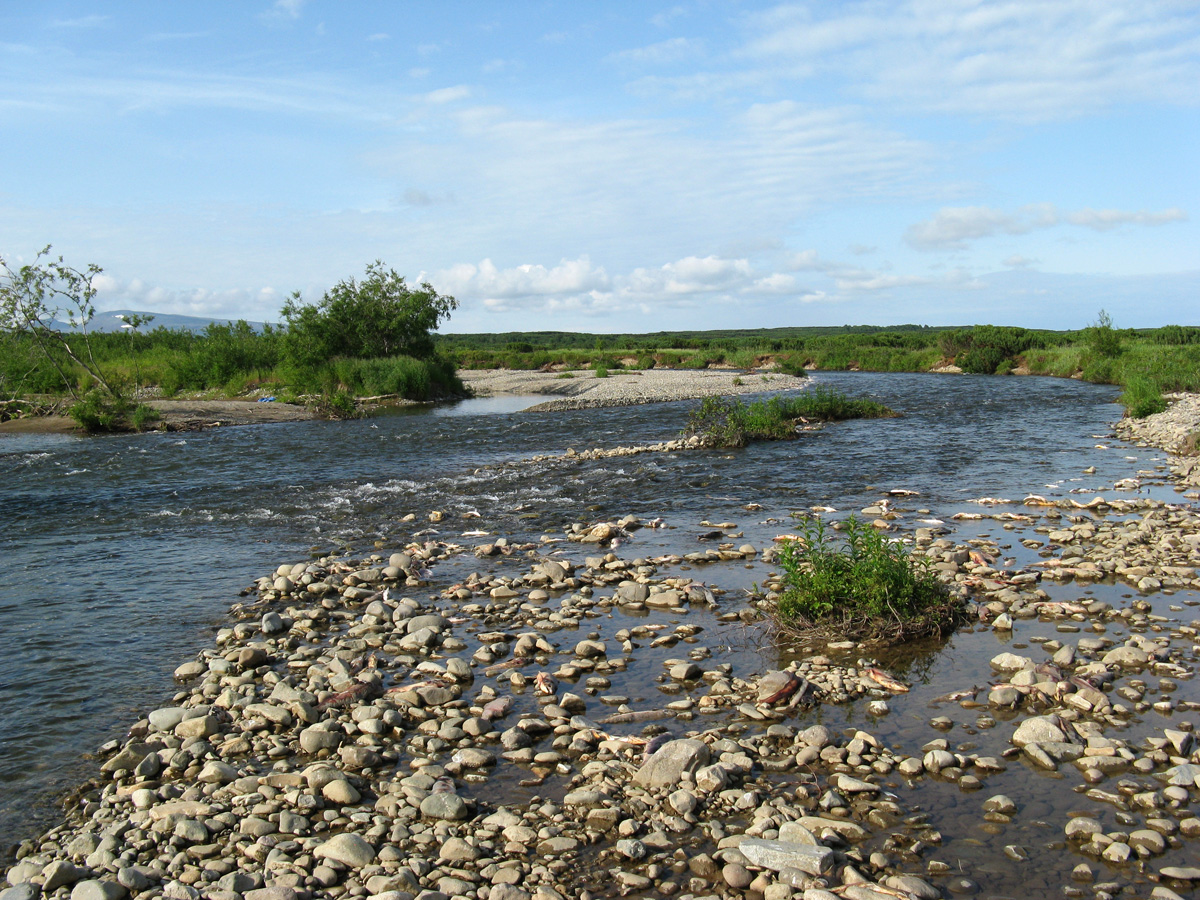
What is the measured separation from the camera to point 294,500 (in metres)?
16.8

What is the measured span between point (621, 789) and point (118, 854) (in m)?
3.09

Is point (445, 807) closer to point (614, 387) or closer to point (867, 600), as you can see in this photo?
point (867, 600)

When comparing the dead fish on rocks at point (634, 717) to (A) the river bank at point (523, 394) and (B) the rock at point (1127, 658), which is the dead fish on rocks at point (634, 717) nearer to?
(B) the rock at point (1127, 658)

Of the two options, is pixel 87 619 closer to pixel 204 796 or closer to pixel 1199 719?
pixel 204 796

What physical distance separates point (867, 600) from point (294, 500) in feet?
42.1

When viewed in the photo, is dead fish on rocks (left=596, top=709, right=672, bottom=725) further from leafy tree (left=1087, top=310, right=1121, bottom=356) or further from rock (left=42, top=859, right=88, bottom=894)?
leafy tree (left=1087, top=310, right=1121, bottom=356)

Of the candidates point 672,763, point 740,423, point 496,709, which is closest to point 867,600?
point 672,763

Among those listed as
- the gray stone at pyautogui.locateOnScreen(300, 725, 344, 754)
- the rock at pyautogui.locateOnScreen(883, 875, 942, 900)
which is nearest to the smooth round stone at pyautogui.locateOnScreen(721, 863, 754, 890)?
the rock at pyautogui.locateOnScreen(883, 875, 942, 900)

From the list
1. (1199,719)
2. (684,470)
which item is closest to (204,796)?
(1199,719)

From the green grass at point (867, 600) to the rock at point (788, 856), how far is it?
358cm

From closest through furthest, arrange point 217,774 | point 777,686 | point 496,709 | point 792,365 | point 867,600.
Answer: point 217,774
point 496,709
point 777,686
point 867,600
point 792,365

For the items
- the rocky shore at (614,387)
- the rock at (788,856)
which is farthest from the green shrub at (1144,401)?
the rock at (788,856)

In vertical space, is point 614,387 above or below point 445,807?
above

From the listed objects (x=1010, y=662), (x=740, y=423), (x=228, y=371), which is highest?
(x=228, y=371)
